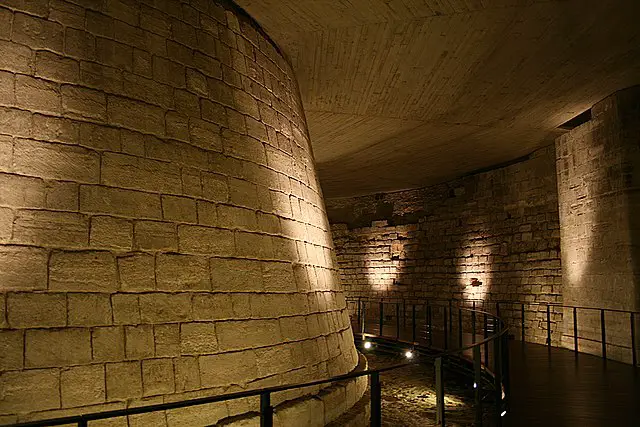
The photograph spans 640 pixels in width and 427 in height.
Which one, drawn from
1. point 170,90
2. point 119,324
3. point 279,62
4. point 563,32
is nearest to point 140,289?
point 119,324

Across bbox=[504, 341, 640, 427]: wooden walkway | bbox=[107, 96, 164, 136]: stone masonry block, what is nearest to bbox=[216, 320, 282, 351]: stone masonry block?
bbox=[107, 96, 164, 136]: stone masonry block

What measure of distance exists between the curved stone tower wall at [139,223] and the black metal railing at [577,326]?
4.78m

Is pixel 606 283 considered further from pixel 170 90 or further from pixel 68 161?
pixel 68 161

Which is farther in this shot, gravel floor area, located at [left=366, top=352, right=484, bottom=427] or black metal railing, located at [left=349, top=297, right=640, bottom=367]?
black metal railing, located at [left=349, top=297, right=640, bottom=367]

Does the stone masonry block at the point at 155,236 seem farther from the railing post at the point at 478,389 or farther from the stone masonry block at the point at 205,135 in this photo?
the railing post at the point at 478,389

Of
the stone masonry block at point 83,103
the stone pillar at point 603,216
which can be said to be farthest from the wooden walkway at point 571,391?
the stone masonry block at point 83,103

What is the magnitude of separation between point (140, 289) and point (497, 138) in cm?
792

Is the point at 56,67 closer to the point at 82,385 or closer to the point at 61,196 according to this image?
the point at 61,196

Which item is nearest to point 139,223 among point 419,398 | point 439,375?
point 439,375

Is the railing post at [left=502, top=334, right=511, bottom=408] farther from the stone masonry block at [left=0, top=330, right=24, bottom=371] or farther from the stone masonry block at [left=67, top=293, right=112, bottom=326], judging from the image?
the stone masonry block at [left=0, top=330, right=24, bottom=371]

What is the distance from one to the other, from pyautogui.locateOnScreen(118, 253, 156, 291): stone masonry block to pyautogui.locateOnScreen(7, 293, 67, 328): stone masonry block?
42 cm

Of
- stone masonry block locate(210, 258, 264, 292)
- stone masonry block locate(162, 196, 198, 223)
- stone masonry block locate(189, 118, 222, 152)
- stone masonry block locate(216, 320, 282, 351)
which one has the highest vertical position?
stone masonry block locate(189, 118, 222, 152)

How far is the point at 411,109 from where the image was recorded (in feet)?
26.8

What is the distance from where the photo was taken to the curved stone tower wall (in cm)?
330
